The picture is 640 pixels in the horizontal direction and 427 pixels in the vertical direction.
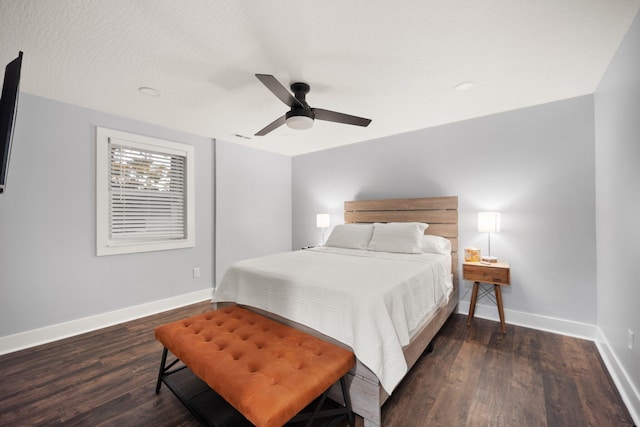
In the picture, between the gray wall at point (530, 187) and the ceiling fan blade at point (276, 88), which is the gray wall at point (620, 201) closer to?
the gray wall at point (530, 187)

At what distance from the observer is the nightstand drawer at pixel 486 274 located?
2689mm

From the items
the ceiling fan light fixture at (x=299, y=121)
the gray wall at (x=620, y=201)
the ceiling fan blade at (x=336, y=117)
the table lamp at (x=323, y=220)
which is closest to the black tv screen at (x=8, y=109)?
the ceiling fan light fixture at (x=299, y=121)

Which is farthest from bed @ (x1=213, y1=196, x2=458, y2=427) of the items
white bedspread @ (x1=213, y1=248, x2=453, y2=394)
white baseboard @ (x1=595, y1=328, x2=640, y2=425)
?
white baseboard @ (x1=595, y1=328, x2=640, y2=425)

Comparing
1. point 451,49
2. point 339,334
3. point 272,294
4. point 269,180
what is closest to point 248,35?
point 451,49

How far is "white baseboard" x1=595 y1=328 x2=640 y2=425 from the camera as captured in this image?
1.58 m

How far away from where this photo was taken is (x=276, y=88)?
191 centimetres

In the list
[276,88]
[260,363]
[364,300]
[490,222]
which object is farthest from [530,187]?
[260,363]

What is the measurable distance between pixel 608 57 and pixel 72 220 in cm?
498

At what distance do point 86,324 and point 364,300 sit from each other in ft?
10.2

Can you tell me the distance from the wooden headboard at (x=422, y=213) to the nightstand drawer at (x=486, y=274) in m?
0.42

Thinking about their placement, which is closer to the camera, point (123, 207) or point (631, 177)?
point (631, 177)

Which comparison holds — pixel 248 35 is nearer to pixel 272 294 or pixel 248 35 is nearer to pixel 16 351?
pixel 272 294

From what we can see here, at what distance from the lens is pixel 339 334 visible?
165cm

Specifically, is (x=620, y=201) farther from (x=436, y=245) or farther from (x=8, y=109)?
(x=8, y=109)
